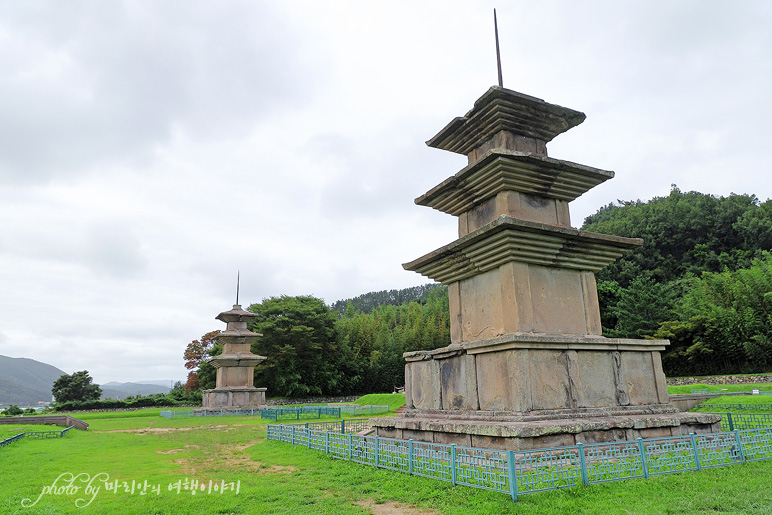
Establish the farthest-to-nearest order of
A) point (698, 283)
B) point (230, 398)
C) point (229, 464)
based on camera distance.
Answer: point (698, 283) → point (230, 398) → point (229, 464)

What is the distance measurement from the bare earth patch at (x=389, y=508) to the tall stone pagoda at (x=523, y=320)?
6.38ft

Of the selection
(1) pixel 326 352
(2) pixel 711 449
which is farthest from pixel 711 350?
(2) pixel 711 449

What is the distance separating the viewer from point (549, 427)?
7324 millimetres

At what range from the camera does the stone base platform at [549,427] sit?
7.34 metres

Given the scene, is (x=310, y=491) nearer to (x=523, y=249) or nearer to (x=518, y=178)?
(x=523, y=249)

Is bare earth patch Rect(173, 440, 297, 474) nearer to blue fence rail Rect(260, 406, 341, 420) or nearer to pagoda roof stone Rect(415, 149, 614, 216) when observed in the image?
pagoda roof stone Rect(415, 149, 614, 216)

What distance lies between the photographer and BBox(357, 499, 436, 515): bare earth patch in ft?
19.6

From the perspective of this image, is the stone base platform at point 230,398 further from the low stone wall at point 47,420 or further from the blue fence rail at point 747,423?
the blue fence rail at point 747,423

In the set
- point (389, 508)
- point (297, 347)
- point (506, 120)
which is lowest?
point (389, 508)

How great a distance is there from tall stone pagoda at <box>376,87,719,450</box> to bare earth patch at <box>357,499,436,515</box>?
76.5 inches

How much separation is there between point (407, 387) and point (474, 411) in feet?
8.09

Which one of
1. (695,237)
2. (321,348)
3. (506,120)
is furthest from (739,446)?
(695,237)

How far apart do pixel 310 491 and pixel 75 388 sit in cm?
4664

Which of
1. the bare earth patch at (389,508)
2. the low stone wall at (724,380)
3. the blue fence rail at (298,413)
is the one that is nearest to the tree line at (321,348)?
the blue fence rail at (298,413)
